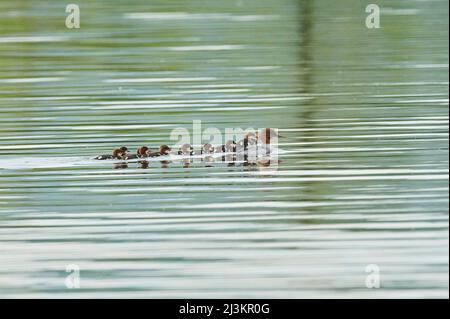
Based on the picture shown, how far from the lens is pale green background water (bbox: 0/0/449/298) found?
6.56 meters

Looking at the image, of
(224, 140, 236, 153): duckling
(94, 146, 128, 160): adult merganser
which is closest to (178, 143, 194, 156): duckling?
(224, 140, 236, 153): duckling

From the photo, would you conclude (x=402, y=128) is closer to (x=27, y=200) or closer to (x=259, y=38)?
(x=27, y=200)

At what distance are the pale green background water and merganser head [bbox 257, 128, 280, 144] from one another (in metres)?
0.10

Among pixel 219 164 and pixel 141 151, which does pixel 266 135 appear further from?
pixel 141 151

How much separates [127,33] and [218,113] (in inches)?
171

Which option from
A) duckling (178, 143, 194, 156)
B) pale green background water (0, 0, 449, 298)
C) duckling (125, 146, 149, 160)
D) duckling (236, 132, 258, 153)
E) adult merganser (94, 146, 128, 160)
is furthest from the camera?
duckling (236, 132, 258, 153)

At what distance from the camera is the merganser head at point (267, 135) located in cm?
932

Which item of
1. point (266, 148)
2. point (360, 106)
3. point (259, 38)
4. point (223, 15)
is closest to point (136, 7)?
point (223, 15)

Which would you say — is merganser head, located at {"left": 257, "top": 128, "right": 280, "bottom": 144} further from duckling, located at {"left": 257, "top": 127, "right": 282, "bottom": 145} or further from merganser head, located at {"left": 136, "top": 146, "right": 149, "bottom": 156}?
merganser head, located at {"left": 136, "top": 146, "right": 149, "bottom": 156}

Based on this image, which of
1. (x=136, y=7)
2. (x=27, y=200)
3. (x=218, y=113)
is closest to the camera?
(x=27, y=200)

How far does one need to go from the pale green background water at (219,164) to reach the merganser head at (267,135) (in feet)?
0.32

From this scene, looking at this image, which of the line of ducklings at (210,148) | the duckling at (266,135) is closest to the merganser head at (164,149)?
the line of ducklings at (210,148)

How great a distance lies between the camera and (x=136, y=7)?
51.8 feet

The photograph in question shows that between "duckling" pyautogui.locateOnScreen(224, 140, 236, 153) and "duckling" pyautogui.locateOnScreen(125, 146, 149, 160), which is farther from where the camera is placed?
"duckling" pyautogui.locateOnScreen(224, 140, 236, 153)
